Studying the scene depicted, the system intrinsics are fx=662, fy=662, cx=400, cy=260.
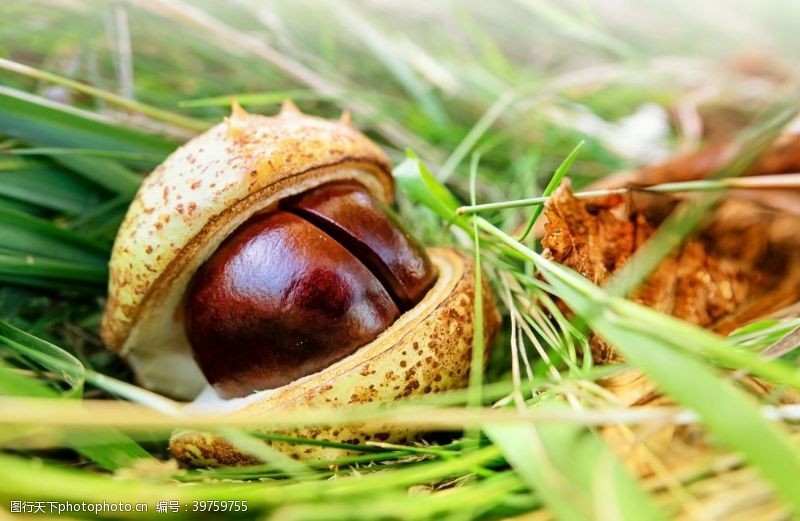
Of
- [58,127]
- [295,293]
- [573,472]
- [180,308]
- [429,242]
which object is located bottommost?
[573,472]

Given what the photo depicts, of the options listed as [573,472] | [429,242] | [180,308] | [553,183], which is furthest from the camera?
[429,242]

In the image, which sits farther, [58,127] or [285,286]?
[58,127]

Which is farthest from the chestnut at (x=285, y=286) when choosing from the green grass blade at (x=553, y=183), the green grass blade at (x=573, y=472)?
the green grass blade at (x=573, y=472)

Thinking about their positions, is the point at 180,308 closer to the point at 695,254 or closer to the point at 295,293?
the point at 295,293

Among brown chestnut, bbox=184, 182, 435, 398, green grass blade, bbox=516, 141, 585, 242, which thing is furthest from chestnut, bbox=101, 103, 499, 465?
green grass blade, bbox=516, 141, 585, 242

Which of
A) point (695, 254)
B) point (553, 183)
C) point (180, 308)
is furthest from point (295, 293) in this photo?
point (695, 254)

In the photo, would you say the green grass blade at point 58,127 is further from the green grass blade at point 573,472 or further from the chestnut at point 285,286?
the green grass blade at point 573,472

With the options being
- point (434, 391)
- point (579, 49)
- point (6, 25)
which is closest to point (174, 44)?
point (6, 25)
